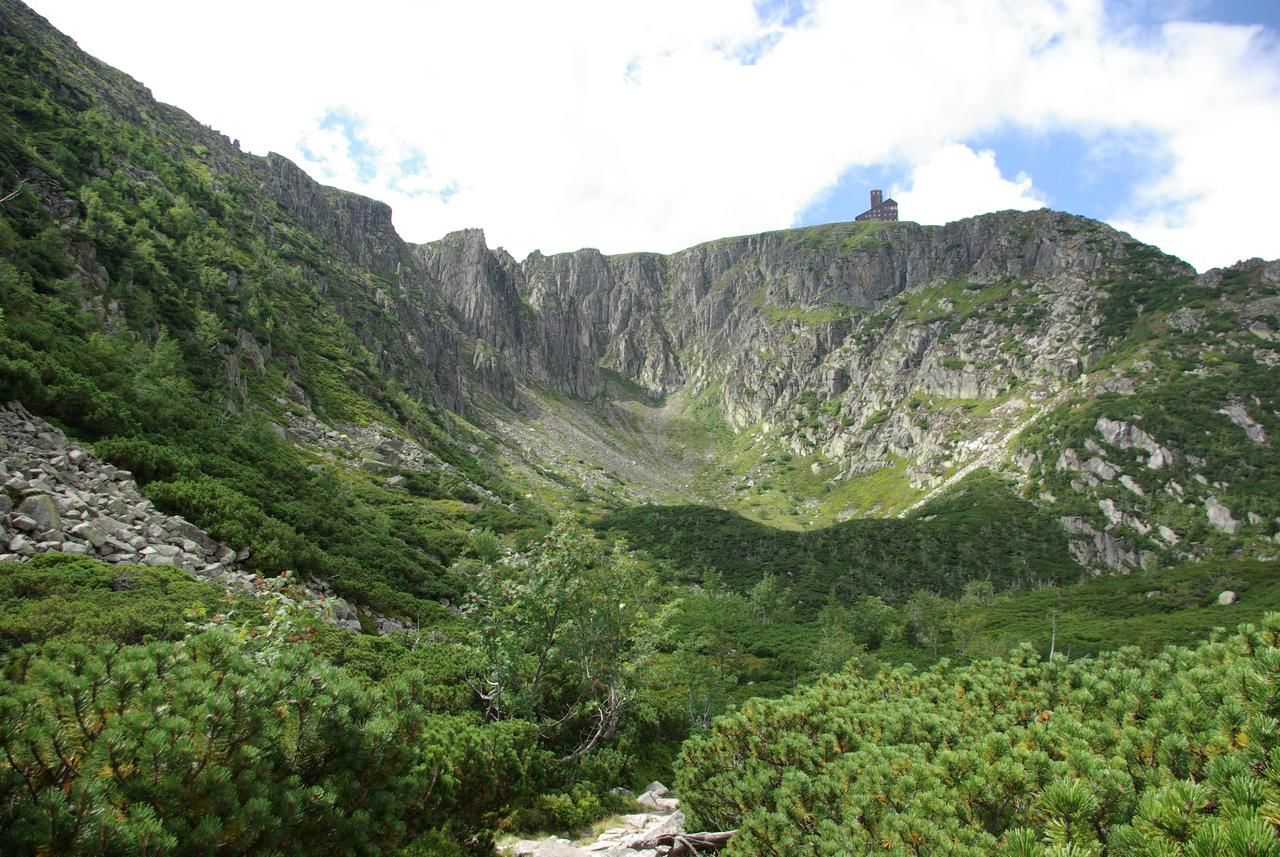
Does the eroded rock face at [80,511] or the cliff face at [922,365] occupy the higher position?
the cliff face at [922,365]

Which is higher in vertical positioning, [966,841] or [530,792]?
[966,841]

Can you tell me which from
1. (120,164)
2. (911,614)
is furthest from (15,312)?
(911,614)

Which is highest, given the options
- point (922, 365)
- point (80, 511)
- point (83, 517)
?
point (922, 365)

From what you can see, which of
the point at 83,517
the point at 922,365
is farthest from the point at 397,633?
the point at 922,365

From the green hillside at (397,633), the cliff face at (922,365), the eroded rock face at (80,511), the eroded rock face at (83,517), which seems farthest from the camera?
the cliff face at (922,365)

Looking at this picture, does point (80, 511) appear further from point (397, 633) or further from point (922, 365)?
point (922, 365)

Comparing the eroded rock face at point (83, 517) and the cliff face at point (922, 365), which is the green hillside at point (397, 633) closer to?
the eroded rock face at point (83, 517)

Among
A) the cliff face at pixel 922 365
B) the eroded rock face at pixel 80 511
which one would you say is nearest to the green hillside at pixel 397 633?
the eroded rock face at pixel 80 511

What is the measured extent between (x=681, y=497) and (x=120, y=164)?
136m

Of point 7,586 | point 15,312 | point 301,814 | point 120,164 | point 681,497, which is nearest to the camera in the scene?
point 301,814

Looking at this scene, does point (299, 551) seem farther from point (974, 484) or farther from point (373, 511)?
point (974, 484)

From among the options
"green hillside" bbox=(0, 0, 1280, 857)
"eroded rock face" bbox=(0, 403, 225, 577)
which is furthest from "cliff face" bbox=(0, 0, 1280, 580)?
"eroded rock face" bbox=(0, 403, 225, 577)

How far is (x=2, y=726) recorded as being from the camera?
4.74 metres

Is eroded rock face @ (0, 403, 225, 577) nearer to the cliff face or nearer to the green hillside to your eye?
the green hillside
